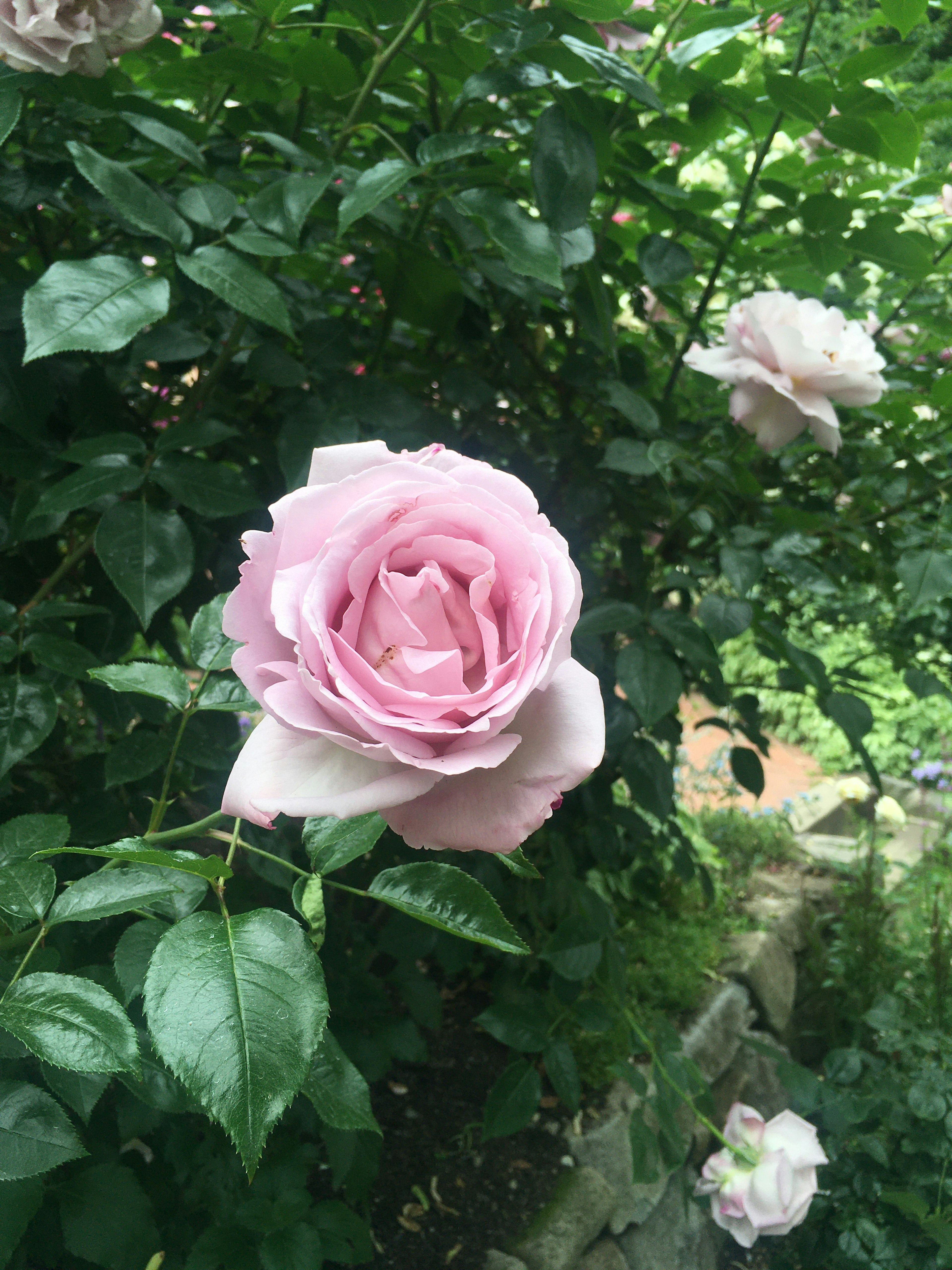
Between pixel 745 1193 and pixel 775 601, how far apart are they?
1.31 meters

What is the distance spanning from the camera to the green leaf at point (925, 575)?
0.94 metres

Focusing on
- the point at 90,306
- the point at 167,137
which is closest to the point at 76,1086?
the point at 90,306

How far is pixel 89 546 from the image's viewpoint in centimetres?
85

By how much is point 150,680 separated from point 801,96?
87 cm

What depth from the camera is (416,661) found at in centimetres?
35

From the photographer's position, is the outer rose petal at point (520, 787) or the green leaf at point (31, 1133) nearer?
the outer rose petal at point (520, 787)

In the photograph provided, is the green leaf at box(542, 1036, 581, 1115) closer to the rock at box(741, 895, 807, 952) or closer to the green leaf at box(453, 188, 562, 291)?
the green leaf at box(453, 188, 562, 291)

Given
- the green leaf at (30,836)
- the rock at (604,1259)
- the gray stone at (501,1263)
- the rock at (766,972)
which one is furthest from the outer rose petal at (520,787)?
the rock at (766,972)

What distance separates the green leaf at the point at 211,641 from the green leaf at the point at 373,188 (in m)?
0.28

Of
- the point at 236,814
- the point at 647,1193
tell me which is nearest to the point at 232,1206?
the point at 236,814

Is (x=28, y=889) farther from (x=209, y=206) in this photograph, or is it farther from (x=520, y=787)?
(x=209, y=206)

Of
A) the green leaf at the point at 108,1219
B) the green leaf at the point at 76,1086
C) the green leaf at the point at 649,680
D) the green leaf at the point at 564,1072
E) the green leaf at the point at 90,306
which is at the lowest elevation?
the green leaf at the point at 564,1072

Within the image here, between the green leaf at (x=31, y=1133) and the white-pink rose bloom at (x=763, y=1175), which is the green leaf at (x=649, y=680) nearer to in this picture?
the green leaf at (x=31, y=1133)

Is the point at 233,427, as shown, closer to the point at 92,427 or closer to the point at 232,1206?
the point at 92,427
